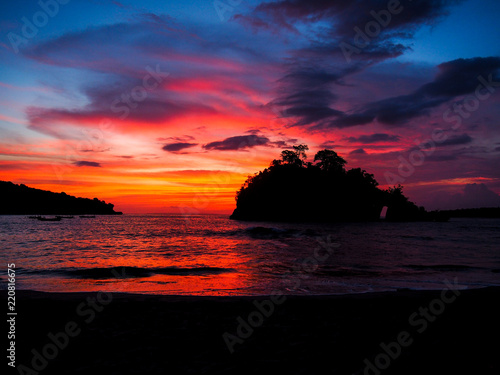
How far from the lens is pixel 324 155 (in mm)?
144500

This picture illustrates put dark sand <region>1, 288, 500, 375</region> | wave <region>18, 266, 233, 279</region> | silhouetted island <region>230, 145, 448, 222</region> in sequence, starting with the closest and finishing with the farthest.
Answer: dark sand <region>1, 288, 500, 375</region>
wave <region>18, 266, 233, 279</region>
silhouetted island <region>230, 145, 448, 222</region>

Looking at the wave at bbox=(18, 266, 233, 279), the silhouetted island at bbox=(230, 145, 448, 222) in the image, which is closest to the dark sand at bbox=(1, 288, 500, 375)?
the wave at bbox=(18, 266, 233, 279)

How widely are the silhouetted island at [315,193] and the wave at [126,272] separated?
115 m

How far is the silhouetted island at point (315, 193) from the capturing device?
133750 mm

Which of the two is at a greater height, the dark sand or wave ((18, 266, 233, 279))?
the dark sand

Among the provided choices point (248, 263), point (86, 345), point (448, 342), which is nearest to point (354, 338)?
point (448, 342)

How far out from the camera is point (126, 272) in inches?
739

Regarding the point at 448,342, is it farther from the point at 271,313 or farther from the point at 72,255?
the point at 72,255

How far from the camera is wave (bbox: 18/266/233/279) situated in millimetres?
17641

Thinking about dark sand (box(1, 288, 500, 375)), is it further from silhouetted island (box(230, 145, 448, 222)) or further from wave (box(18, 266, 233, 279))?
silhouetted island (box(230, 145, 448, 222))

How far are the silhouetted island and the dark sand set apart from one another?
124893 mm

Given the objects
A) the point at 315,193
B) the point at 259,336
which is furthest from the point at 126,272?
the point at 315,193

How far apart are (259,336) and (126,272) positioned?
48.3ft

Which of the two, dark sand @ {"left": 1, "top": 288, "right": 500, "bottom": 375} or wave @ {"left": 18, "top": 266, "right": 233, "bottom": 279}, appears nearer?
dark sand @ {"left": 1, "top": 288, "right": 500, "bottom": 375}
